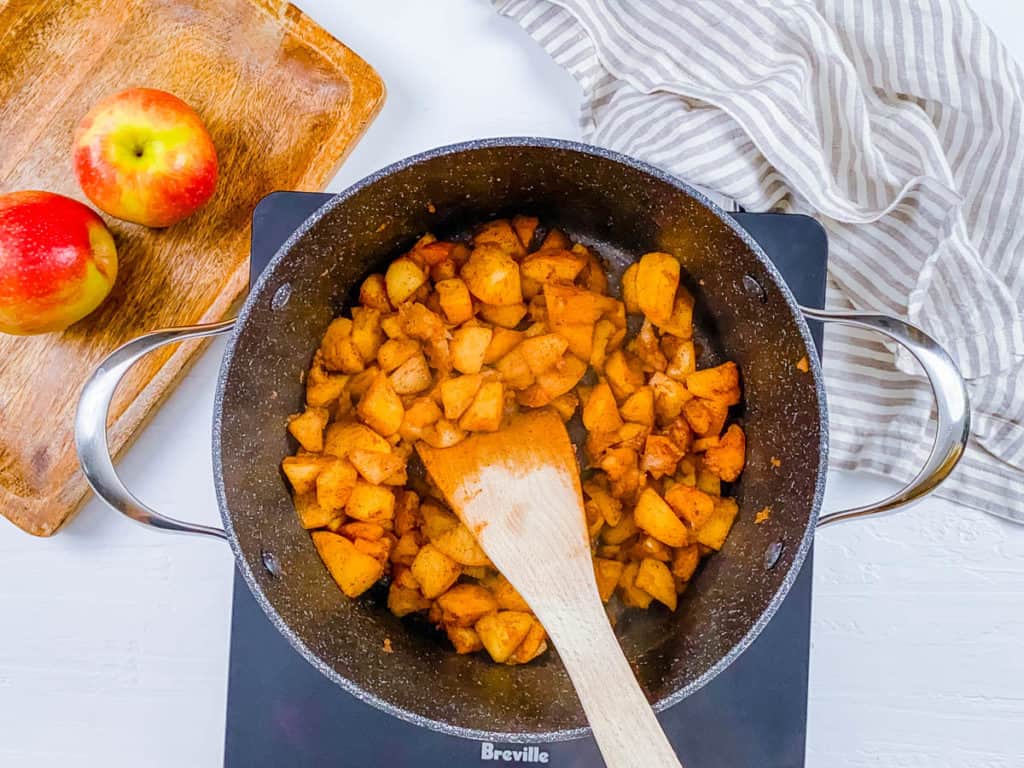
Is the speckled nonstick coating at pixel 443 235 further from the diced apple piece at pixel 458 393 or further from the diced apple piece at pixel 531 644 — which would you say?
the diced apple piece at pixel 458 393

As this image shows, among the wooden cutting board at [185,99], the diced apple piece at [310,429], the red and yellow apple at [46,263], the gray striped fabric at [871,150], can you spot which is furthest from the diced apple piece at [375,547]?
the gray striped fabric at [871,150]

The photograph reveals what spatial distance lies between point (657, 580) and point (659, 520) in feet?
0.25

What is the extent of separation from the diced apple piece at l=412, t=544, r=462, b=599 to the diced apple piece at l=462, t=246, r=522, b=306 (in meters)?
0.29

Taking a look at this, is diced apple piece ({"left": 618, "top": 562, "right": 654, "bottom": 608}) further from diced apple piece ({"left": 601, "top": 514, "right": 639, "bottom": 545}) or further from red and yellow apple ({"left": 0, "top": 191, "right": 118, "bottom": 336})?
red and yellow apple ({"left": 0, "top": 191, "right": 118, "bottom": 336})

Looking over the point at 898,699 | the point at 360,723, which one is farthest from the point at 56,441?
the point at 898,699

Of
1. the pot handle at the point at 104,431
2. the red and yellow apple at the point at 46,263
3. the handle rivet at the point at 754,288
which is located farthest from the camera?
the red and yellow apple at the point at 46,263

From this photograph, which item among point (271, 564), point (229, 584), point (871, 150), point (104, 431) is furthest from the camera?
point (229, 584)

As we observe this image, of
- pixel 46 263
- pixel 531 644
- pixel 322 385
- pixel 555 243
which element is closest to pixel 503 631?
pixel 531 644

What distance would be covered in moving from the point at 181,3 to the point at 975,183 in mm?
1042

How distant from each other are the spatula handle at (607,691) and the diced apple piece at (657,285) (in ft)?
1.11

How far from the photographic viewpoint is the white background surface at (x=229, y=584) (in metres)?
1.22

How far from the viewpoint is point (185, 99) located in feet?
4.08

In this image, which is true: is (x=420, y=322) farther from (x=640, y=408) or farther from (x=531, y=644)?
(x=531, y=644)

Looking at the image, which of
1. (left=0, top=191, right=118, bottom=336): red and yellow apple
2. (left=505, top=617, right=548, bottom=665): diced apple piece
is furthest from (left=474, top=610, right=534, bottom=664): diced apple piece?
(left=0, top=191, right=118, bottom=336): red and yellow apple
